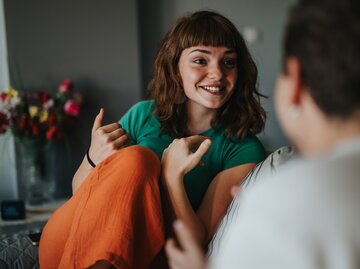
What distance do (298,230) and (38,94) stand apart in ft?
6.81

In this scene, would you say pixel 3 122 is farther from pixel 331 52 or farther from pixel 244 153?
pixel 331 52

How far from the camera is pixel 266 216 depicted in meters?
0.51

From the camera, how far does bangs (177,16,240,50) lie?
1454 mm

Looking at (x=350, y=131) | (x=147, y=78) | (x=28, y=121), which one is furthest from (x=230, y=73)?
(x=147, y=78)

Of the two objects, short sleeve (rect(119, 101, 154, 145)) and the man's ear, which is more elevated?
the man's ear

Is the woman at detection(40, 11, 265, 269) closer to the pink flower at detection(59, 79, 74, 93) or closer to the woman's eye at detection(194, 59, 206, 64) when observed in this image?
the woman's eye at detection(194, 59, 206, 64)

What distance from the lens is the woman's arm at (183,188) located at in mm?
1251

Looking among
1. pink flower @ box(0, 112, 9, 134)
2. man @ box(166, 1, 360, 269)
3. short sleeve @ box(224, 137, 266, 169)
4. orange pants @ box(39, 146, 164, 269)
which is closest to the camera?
man @ box(166, 1, 360, 269)

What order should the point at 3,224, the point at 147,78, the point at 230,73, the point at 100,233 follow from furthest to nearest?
the point at 147,78 < the point at 3,224 < the point at 230,73 < the point at 100,233

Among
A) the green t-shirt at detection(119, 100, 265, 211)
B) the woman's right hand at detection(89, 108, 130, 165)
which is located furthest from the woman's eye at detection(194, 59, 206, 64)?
the woman's right hand at detection(89, 108, 130, 165)

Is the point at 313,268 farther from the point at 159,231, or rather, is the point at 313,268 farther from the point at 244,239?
the point at 159,231

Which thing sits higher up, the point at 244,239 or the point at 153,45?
the point at 244,239

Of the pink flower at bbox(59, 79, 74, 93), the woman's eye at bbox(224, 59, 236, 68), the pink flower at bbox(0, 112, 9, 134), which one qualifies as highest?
the woman's eye at bbox(224, 59, 236, 68)

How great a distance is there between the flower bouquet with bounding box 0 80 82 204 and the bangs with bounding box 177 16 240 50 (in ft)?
3.48
